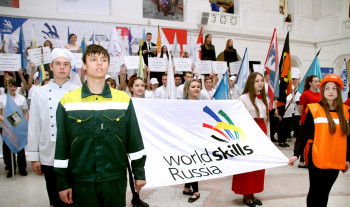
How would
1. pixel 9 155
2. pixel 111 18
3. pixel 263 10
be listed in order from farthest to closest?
1. pixel 263 10
2. pixel 111 18
3. pixel 9 155

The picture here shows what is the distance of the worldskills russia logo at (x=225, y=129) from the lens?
3604mm

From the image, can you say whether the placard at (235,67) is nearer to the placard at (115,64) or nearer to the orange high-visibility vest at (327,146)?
the placard at (115,64)

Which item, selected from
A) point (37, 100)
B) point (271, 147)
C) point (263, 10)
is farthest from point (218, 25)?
point (37, 100)

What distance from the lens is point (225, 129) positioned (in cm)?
368

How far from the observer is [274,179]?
16.1ft

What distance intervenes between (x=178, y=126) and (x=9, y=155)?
12.5ft

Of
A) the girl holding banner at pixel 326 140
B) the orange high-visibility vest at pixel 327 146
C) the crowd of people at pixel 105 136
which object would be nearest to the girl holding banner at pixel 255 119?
the crowd of people at pixel 105 136

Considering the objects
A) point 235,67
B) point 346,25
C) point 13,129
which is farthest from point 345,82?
point 346,25

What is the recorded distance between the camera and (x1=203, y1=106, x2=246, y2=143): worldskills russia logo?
11.8 feet

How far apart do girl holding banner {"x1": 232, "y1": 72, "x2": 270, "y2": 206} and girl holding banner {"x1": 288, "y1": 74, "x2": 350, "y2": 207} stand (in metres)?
0.89

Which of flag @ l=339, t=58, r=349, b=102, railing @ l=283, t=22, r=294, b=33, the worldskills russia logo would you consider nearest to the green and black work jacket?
the worldskills russia logo

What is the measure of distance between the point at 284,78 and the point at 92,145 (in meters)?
5.06

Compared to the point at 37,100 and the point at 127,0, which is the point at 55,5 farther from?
the point at 37,100

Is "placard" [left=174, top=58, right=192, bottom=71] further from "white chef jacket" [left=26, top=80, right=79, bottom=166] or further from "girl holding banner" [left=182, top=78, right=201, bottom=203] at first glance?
"white chef jacket" [left=26, top=80, right=79, bottom=166]
